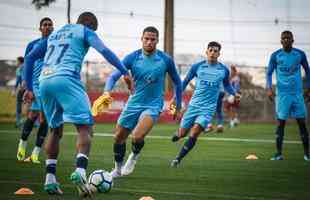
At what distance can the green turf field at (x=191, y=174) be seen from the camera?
1216cm

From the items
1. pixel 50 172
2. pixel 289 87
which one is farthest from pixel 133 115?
pixel 289 87

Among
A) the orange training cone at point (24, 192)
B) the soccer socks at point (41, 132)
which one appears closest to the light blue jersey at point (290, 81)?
the soccer socks at point (41, 132)

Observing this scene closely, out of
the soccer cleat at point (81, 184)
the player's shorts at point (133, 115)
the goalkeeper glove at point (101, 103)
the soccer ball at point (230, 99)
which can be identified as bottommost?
the soccer ball at point (230, 99)

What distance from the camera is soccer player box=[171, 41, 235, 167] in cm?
1664

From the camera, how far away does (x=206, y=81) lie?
677 inches

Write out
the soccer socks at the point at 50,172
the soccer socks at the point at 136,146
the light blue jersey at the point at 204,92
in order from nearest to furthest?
the soccer socks at the point at 50,172 < the soccer socks at the point at 136,146 < the light blue jersey at the point at 204,92

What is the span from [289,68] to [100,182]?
7.44 metres

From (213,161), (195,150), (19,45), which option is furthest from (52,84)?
(19,45)

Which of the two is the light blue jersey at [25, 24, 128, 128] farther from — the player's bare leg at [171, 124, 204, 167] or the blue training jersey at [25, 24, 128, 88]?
the player's bare leg at [171, 124, 204, 167]

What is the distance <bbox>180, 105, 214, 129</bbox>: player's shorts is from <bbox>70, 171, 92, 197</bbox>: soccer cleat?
581cm

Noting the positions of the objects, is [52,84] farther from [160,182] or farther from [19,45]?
[19,45]

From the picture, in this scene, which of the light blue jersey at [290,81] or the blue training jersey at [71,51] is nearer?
the blue training jersey at [71,51]

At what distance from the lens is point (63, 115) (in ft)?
37.7

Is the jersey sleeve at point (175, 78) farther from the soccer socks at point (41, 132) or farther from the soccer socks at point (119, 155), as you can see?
the soccer socks at point (41, 132)
